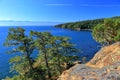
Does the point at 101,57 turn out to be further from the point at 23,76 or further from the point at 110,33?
the point at 110,33

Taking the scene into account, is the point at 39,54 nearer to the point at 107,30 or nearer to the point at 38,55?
the point at 38,55

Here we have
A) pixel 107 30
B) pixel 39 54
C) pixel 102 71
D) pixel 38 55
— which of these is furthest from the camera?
pixel 107 30

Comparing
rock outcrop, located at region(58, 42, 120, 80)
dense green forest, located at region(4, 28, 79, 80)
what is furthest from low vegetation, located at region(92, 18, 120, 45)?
rock outcrop, located at region(58, 42, 120, 80)

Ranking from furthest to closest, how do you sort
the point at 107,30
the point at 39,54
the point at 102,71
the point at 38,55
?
the point at 107,30, the point at 38,55, the point at 39,54, the point at 102,71

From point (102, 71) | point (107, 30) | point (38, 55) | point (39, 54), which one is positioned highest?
point (107, 30)

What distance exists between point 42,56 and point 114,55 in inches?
1027

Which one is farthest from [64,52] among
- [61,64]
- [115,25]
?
[115,25]

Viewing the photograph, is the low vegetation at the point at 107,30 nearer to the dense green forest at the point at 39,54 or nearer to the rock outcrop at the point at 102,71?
the dense green forest at the point at 39,54

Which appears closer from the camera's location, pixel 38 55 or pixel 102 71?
pixel 102 71

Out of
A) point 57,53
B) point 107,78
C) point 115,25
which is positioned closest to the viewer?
point 107,78

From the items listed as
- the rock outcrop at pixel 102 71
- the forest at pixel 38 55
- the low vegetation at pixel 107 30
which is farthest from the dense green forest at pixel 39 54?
the low vegetation at pixel 107 30

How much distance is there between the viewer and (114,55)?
55.1 feet

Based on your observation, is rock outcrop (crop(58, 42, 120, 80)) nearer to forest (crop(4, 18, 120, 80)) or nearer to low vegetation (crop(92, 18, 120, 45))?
forest (crop(4, 18, 120, 80))

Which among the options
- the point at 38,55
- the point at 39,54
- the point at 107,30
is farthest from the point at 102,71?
the point at 107,30
